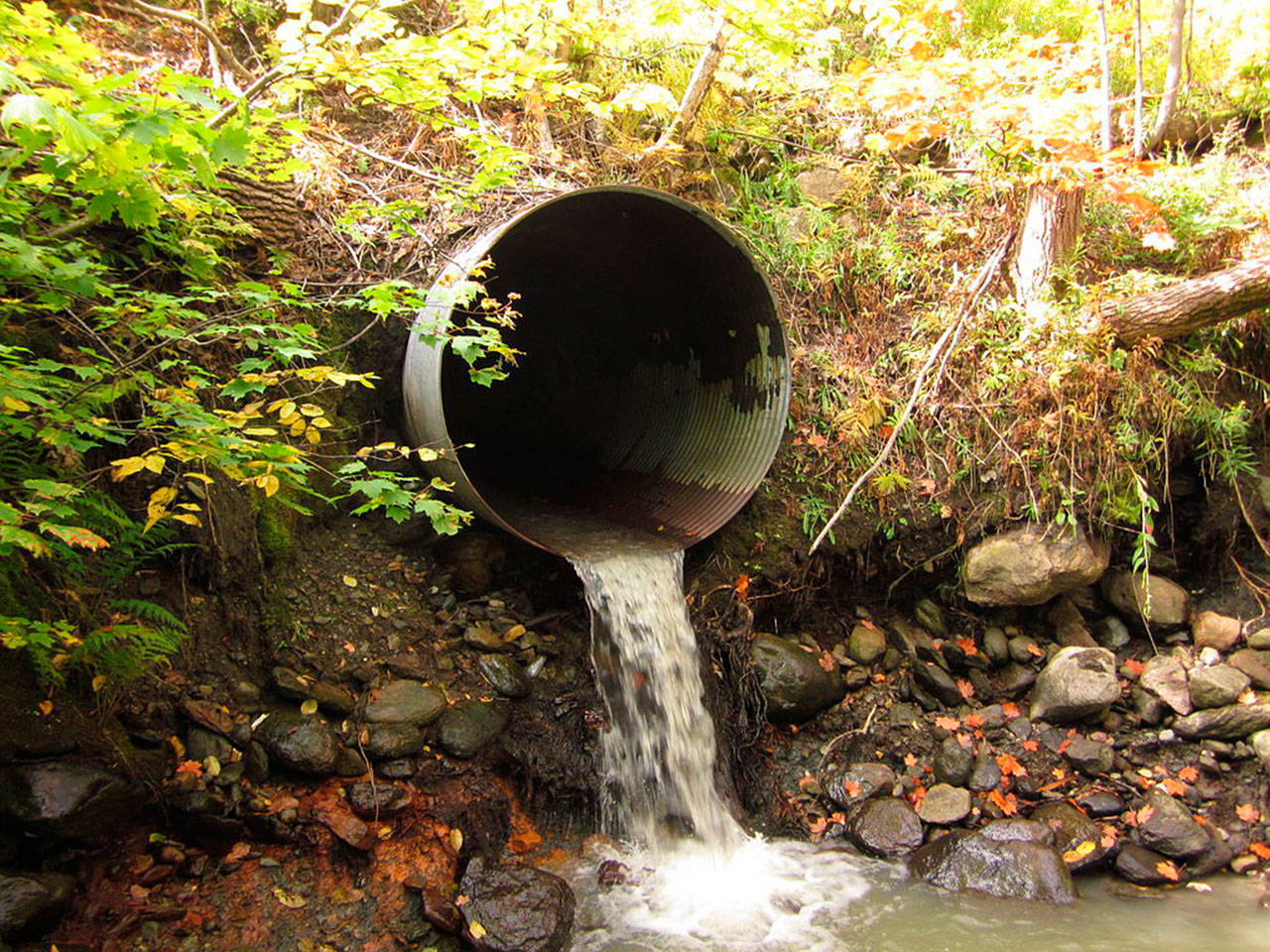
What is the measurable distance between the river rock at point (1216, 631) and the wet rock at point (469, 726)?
4.05 metres

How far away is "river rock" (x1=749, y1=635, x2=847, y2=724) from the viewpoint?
170 inches

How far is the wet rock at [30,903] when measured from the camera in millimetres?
2418

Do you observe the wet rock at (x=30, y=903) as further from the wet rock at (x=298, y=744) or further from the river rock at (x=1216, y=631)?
the river rock at (x=1216, y=631)

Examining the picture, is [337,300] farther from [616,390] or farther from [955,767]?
[955,767]

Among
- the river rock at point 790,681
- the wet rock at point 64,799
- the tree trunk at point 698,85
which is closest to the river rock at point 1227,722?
the river rock at point 790,681

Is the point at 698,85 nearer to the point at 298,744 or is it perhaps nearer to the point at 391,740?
the point at 391,740

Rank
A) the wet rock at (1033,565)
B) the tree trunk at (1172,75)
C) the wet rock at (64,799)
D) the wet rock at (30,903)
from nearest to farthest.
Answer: the wet rock at (30,903), the wet rock at (64,799), the wet rock at (1033,565), the tree trunk at (1172,75)

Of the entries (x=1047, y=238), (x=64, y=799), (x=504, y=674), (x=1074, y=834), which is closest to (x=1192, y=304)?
(x=1047, y=238)

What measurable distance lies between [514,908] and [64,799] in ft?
5.38

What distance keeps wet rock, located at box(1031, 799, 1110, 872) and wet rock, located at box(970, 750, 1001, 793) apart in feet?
0.77

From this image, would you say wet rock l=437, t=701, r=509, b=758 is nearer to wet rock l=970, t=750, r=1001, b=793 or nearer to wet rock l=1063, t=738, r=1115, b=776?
wet rock l=970, t=750, r=1001, b=793

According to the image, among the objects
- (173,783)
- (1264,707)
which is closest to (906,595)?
(1264,707)

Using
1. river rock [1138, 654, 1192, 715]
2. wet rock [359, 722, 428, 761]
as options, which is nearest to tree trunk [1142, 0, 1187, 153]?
river rock [1138, 654, 1192, 715]

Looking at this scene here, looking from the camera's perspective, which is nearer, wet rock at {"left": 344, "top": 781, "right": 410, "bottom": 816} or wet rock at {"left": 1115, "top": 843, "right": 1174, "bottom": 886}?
wet rock at {"left": 344, "top": 781, "right": 410, "bottom": 816}
